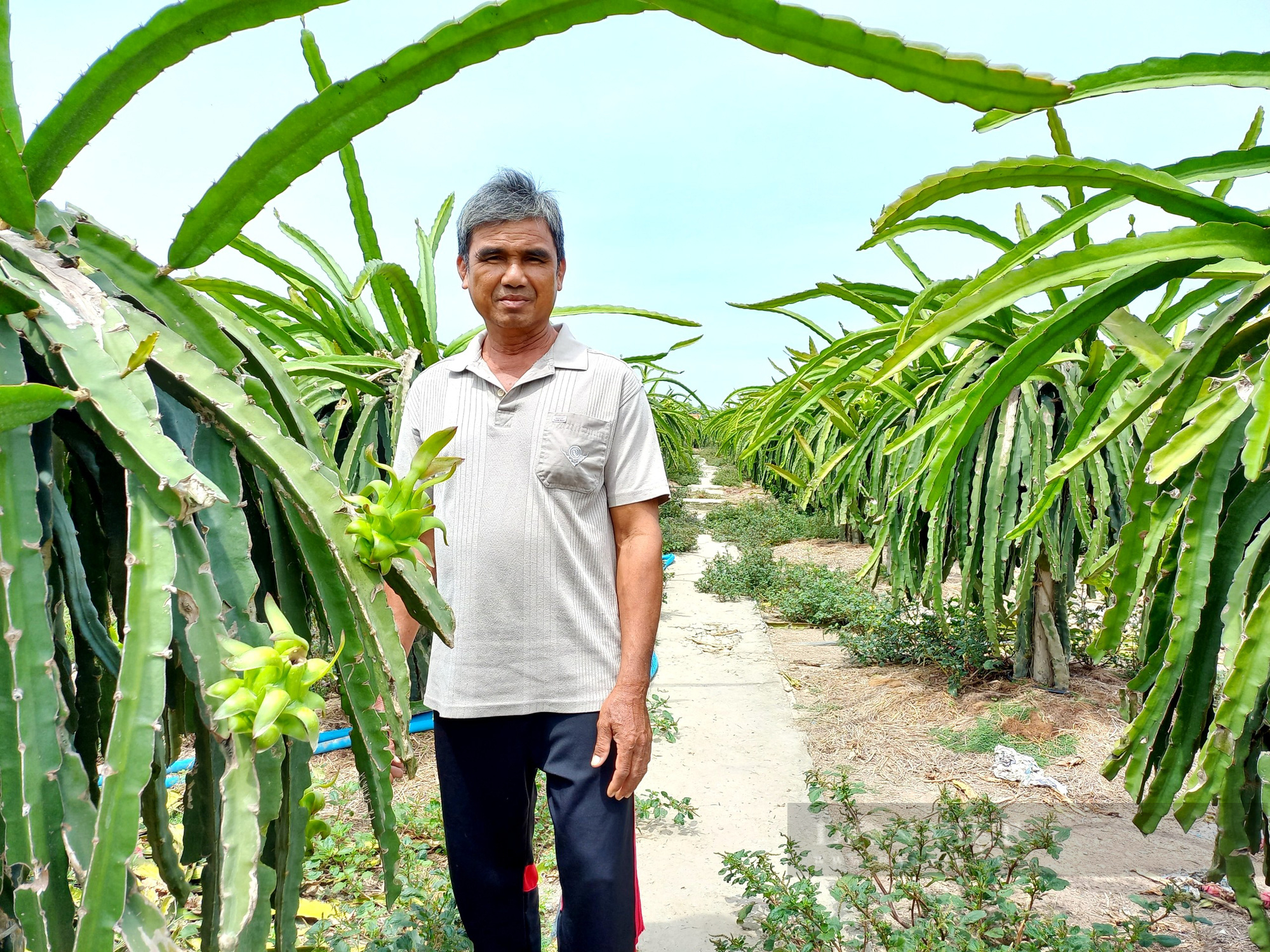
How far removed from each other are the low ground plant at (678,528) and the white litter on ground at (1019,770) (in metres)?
3.82

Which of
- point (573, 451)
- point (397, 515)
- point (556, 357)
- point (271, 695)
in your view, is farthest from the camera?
point (556, 357)

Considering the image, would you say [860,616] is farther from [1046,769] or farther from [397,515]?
[397,515]

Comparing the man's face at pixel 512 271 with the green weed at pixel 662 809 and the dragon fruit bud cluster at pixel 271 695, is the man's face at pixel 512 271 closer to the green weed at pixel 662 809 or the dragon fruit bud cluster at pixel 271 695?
the dragon fruit bud cluster at pixel 271 695

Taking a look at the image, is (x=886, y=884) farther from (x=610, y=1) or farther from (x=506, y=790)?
(x=610, y=1)

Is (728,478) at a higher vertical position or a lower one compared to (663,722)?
lower

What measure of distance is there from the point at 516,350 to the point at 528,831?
3.37 ft

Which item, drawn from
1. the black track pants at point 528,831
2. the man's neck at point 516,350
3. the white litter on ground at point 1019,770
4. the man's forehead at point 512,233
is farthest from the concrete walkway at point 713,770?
the man's forehead at point 512,233

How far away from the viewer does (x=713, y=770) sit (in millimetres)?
3156

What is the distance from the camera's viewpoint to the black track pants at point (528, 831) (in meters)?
1.50

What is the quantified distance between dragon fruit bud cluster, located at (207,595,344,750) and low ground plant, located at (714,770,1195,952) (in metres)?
1.54

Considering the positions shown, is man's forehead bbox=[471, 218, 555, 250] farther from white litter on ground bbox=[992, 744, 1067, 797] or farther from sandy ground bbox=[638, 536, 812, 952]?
white litter on ground bbox=[992, 744, 1067, 797]

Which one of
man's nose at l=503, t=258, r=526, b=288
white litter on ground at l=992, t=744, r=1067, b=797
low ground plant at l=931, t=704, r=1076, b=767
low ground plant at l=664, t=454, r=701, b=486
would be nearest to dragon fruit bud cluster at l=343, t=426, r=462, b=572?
man's nose at l=503, t=258, r=526, b=288

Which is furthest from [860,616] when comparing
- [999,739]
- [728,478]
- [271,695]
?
[728,478]

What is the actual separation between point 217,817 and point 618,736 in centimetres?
91
